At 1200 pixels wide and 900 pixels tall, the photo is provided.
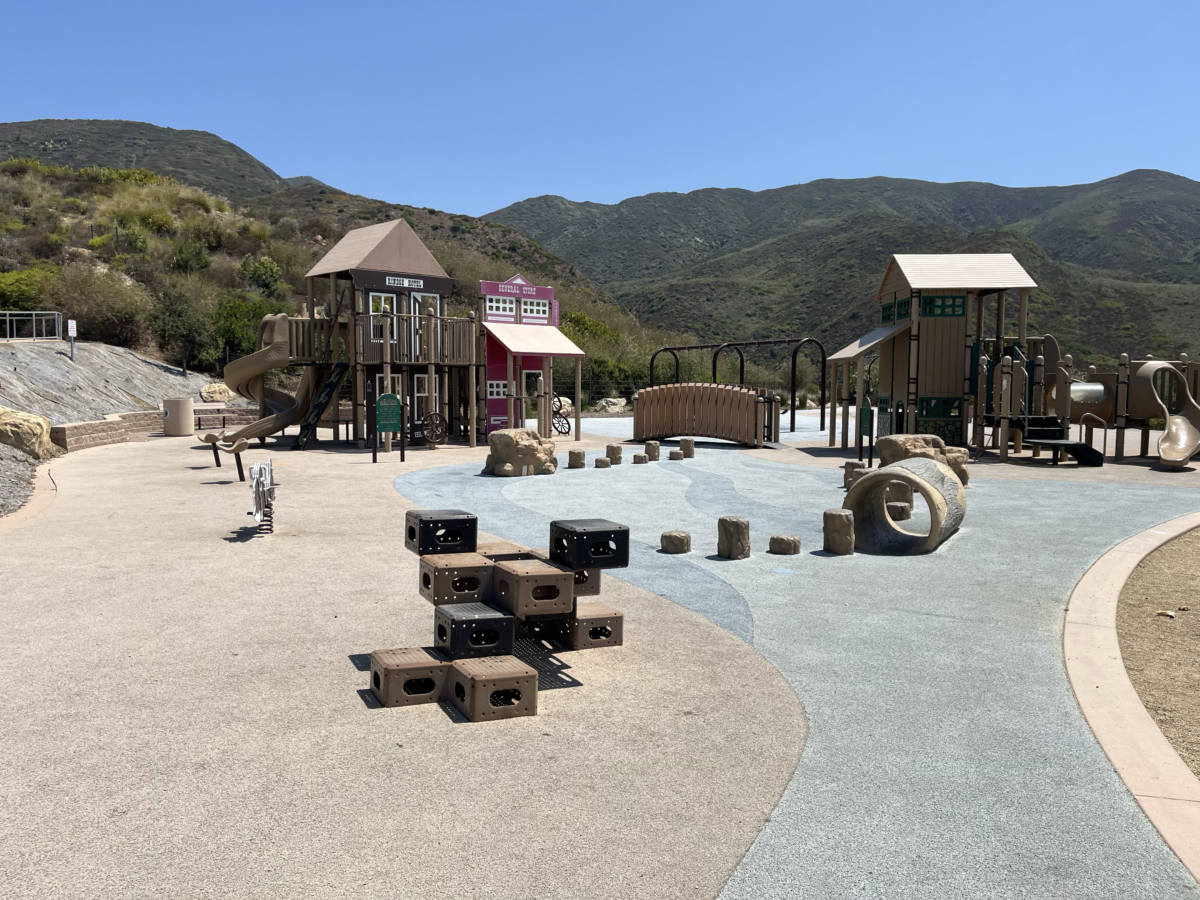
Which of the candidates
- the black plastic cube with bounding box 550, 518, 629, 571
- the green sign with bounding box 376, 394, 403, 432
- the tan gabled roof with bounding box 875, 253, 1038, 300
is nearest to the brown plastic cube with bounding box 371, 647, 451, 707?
the black plastic cube with bounding box 550, 518, 629, 571

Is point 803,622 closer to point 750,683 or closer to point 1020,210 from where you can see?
point 750,683

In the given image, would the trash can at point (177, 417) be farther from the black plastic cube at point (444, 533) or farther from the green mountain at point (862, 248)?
the green mountain at point (862, 248)

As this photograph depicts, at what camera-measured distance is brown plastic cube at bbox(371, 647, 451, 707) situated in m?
5.15

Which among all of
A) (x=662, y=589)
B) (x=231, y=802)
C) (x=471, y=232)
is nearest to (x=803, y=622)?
Result: (x=662, y=589)

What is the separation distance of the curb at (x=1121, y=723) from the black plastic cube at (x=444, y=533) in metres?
4.09

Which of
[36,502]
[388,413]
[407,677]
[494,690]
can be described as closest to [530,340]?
[388,413]

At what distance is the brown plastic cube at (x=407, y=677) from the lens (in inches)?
203

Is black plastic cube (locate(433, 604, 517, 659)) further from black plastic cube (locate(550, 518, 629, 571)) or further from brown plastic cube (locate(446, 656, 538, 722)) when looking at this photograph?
black plastic cube (locate(550, 518, 629, 571))

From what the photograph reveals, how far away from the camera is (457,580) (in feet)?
19.7

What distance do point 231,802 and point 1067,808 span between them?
373cm

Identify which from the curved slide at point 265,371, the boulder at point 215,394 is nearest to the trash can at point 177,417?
the curved slide at point 265,371

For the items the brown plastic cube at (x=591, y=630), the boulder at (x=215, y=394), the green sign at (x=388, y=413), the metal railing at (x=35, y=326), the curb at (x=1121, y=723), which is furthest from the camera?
the boulder at (x=215, y=394)

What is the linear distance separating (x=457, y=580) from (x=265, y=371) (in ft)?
66.0

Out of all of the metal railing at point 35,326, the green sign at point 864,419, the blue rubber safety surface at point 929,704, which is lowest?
the blue rubber safety surface at point 929,704
